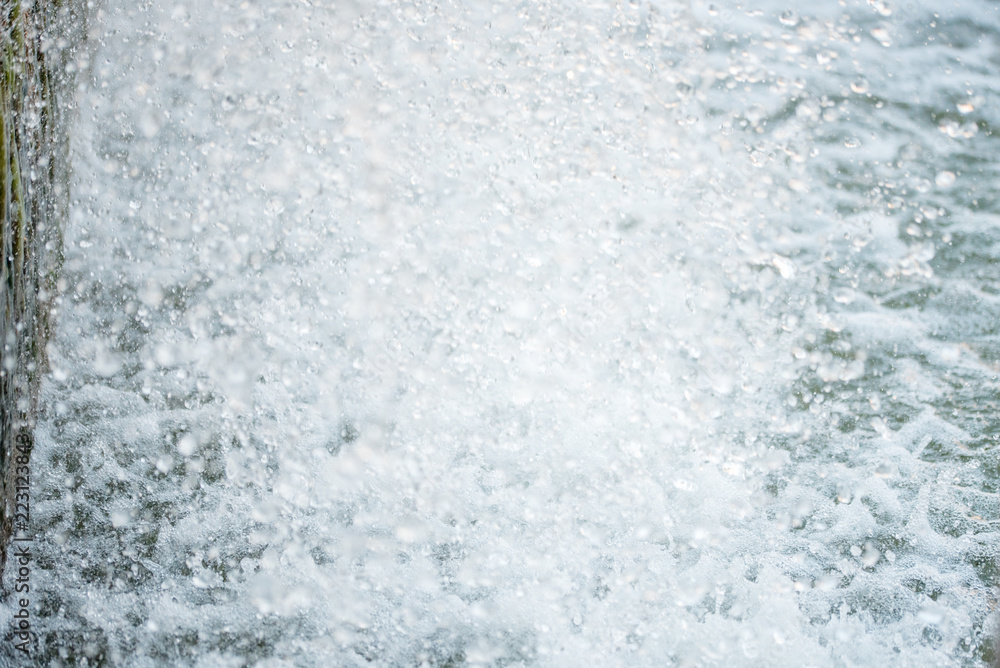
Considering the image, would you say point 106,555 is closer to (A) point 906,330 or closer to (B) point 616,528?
(B) point 616,528

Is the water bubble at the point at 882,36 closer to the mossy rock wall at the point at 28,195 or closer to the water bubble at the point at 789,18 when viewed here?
the water bubble at the point at 789,18

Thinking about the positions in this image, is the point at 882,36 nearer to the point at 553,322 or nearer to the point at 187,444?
the point at 553,322

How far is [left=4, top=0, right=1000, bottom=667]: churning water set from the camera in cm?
73

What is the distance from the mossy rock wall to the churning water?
1.6 inches

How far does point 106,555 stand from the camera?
2.56ft

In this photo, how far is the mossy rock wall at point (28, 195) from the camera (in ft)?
2.58

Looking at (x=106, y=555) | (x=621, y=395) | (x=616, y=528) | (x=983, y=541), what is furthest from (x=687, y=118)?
(x=106, y=555)

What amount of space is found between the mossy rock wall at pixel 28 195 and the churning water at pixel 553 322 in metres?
0.04

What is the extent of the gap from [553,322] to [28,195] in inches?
22.7

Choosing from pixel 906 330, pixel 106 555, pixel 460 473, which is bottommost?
pixel 106 555

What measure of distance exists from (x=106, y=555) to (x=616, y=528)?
525mm

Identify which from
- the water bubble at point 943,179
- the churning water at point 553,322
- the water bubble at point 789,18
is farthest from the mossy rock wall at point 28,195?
the water bubble at point 943,179

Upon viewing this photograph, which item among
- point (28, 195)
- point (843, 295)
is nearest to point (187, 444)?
point (28, 195)

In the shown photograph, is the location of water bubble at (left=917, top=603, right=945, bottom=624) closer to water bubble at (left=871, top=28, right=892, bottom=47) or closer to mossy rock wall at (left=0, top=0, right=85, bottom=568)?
water bubble at (left=871, top=28, right=892, bottom=47)
